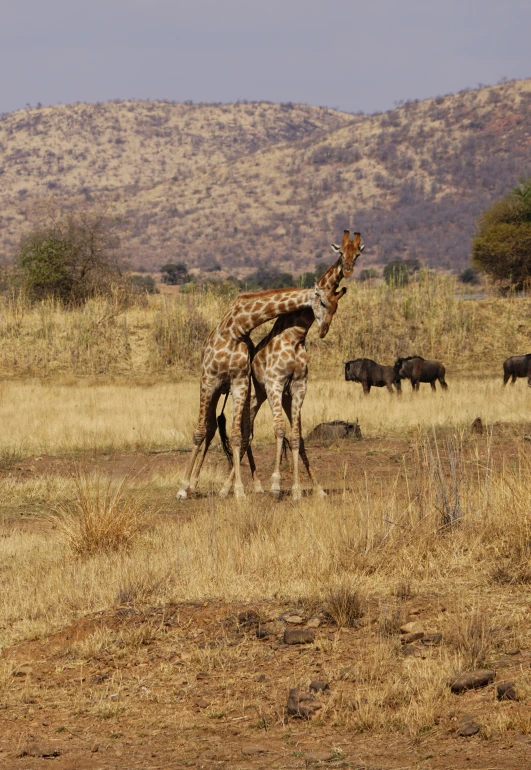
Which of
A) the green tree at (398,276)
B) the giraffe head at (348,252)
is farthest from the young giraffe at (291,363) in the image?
the green tree at (398,276)

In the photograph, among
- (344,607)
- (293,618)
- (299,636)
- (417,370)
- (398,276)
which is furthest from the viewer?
(398,276)

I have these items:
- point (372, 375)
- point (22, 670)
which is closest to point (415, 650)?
point (22, 670)

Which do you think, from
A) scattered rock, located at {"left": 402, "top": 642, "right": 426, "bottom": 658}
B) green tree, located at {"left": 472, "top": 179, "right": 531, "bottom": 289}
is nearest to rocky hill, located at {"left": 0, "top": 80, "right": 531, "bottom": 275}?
green tree, located at {"left": 472, "top": 179, "right": 531, "bottom": 289}

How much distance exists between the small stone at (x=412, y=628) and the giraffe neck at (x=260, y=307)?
6.14 m

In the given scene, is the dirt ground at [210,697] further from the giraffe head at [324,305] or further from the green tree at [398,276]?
the green tree at [398,276]

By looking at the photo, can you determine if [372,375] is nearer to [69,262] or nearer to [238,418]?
[238,418]

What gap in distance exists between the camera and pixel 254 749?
5309 mm

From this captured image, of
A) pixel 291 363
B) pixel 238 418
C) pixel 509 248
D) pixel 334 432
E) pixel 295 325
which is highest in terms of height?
pixel 509 248

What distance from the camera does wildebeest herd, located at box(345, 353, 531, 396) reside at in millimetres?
24562

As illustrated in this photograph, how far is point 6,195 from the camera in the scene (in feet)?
424

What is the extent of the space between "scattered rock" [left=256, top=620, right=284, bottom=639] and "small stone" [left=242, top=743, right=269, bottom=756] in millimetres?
1588

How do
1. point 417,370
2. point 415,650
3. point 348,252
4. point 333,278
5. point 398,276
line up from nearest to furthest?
point 415,650
point 348,252
point 333,278
point 417,370
point 398,276

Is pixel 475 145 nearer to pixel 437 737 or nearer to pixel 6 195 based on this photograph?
pixel 6 195

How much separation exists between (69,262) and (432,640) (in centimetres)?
3202
